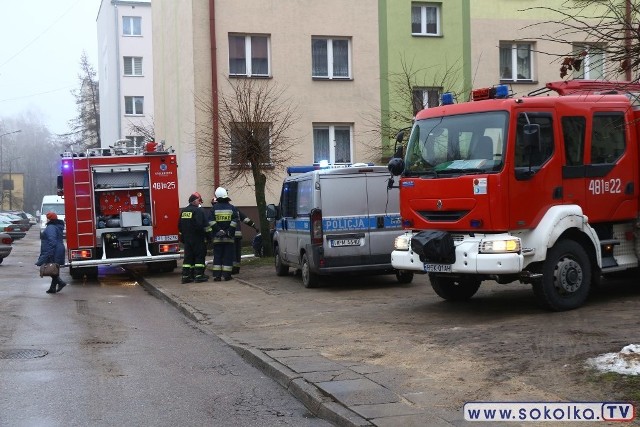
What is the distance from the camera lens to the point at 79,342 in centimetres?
1043

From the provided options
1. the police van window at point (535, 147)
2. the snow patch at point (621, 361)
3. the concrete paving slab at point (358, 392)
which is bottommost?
the concrete paving slab at point (358, 392)

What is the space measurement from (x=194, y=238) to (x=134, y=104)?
4267cm

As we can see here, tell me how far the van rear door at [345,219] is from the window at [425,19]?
48.9ft

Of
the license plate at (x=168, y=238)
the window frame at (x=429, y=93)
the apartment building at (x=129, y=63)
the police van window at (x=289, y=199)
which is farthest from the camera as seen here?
the apartment building at (x=129, y=63)

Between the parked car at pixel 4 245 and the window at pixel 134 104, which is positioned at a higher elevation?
the window at pixel 134 104

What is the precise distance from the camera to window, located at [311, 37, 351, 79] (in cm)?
2731

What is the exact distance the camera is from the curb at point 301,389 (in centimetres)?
627

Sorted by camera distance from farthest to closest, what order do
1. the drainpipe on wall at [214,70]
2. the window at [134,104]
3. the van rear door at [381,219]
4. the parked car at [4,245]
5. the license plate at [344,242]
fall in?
the window at [134,104] → the drainpipe on wall at [214,70] → the parked car at [4,245] → the van rear door at [381,219] → the license plate at [344,242]

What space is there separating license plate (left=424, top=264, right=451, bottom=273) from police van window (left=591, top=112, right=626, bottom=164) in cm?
254

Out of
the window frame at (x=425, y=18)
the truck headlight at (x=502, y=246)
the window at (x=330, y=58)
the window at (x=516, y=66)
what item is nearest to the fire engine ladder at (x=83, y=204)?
the window at (x=330, y=58)

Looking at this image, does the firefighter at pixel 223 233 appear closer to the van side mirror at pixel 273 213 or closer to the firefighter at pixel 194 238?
the firefighter at pixel 194 238

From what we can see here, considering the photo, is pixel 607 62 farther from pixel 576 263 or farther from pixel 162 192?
pixel 162 192

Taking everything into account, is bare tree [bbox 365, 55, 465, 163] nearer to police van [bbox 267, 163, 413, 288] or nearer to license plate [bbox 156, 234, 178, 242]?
license plate [bbox 156, 234, 178, 242]

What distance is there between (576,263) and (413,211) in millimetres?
2279
